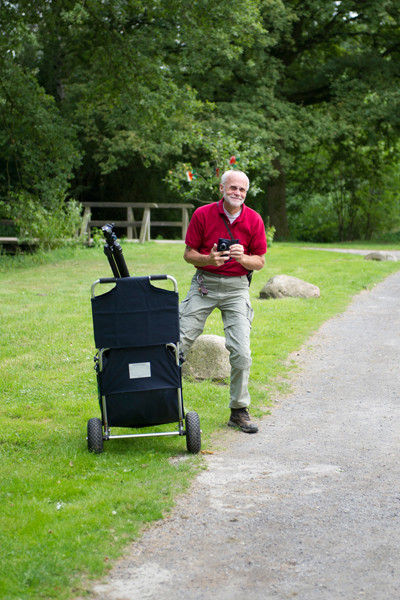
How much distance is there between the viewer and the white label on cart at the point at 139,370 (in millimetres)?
5250

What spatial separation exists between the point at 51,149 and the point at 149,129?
3.12m

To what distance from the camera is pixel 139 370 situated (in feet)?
17.3

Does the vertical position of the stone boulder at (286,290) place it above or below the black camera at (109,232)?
below

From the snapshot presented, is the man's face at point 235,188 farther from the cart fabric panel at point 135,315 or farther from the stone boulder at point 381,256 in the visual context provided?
the stone boulder at point 381,256

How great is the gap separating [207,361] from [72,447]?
250 centimetres

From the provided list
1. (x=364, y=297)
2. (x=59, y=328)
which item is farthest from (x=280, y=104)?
(x=59, y=328)

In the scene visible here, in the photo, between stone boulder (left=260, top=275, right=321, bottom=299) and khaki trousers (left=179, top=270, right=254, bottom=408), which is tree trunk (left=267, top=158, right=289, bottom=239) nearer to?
stone boulder (left=260, top=275, right=321, bottom=299)

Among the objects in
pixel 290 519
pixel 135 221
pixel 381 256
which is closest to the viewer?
pixel 290 519

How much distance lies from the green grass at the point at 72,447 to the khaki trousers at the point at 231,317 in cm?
49

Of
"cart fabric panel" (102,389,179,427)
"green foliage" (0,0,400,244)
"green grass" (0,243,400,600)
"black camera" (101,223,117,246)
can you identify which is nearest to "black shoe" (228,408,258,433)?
"green grass" (0,243,400,600)

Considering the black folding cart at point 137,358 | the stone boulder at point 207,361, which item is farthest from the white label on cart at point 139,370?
the stone boulder at point 207,361

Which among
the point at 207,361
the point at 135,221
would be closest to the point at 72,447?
the point at 207,361

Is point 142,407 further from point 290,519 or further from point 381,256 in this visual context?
point 381,256

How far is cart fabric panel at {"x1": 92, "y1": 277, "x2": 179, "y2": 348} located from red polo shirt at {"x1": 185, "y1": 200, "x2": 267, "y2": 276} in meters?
0.82
